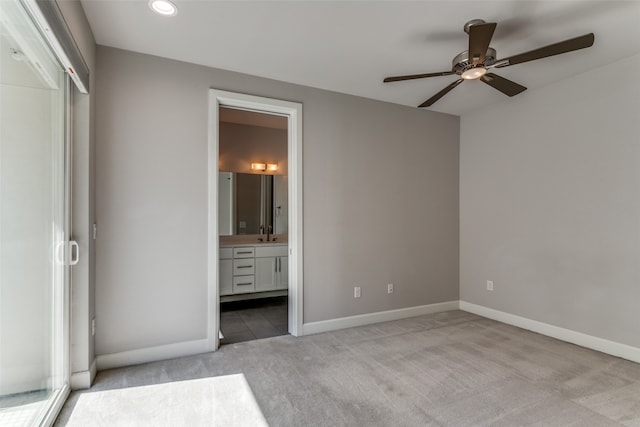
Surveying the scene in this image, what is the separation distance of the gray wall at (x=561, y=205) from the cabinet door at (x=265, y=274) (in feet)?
8.56

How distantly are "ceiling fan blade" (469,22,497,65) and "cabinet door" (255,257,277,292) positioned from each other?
11.8 feet

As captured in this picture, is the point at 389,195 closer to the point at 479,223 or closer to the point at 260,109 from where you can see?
the point at 479,223

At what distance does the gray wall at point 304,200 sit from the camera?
267 cm

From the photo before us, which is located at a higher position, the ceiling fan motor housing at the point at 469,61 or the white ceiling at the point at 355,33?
the white ceiling at the point at 355,33

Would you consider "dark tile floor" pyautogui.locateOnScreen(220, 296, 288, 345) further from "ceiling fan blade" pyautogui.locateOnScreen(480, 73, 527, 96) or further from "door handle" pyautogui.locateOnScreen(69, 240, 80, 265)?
"ceiling fan blade" pyautogui.locateOnScreen(480, 73, 527, 96)

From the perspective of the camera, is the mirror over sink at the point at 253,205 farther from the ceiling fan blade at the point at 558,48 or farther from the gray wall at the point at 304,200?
the ceiling fan blade at the point at 558,48

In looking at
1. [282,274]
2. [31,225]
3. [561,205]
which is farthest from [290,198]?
[561,205]

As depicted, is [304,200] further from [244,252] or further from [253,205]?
[253,205]

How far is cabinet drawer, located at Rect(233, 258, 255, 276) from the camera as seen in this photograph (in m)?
4.61

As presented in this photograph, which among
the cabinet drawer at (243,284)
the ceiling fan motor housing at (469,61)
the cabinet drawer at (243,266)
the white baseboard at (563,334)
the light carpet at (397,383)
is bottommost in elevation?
the light carpet at (397,383)

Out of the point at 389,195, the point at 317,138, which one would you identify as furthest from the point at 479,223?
the point at 317,138

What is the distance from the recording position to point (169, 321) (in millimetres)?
2826

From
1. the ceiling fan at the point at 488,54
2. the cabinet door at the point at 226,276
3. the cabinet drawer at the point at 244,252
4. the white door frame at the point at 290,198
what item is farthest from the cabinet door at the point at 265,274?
the ceiling fan at the point at 488,54

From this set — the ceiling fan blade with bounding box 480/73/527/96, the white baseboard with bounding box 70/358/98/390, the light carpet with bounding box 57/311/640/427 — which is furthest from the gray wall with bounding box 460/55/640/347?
the white baseboard with bounding box 70/358/98/390
